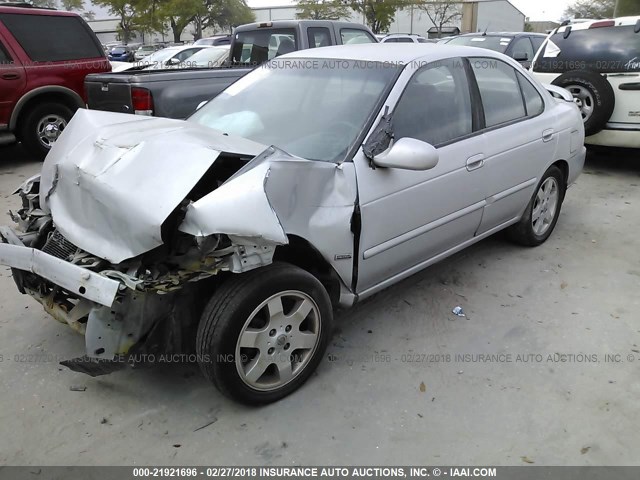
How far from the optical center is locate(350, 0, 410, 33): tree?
39906 millimetres

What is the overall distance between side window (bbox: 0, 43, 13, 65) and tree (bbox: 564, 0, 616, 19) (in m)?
53.3

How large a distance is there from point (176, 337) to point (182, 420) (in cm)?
41

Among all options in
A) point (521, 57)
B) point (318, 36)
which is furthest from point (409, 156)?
point (521, 57)

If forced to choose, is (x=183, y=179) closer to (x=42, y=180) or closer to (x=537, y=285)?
(x=42, y=180)

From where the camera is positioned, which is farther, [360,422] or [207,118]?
[207,118]

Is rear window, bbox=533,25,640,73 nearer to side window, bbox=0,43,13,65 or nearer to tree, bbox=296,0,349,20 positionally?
side window, bbox=0,43,13,65

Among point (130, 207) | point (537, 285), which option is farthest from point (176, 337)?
point (537, 285)

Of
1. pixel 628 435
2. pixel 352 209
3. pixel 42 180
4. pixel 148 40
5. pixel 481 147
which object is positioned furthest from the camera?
→ pixel 148 40

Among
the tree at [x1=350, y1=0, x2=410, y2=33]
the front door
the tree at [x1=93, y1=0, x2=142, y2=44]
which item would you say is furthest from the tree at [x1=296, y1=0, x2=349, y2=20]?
the front door

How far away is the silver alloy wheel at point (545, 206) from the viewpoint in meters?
4.48

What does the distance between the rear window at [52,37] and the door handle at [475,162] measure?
6.39 metres

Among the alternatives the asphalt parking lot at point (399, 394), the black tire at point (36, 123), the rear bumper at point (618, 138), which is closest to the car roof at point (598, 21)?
the rear bumper at point (618, 138)

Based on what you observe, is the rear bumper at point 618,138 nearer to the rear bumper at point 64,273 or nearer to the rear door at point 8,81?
the rear bumper at point 64,273

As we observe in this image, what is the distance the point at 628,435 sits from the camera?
254cm
